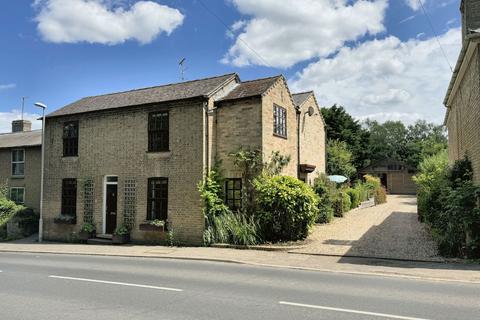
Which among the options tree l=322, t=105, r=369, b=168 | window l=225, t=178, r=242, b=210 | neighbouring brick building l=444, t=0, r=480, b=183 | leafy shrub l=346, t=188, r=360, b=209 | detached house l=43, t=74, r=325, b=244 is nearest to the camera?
neighbouring brick building l=444, t=0, r=480, b=183

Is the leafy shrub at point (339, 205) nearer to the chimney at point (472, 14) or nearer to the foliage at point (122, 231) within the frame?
the chimney at point (472, 14)

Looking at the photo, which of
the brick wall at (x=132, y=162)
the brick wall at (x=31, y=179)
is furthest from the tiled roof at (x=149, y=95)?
the brick wall at (x=31, y=179)

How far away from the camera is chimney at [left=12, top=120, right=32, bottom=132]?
31361 millimetres

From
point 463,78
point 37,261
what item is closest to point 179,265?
point 37,261

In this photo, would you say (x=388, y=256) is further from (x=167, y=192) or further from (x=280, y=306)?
(x=167, y=192)

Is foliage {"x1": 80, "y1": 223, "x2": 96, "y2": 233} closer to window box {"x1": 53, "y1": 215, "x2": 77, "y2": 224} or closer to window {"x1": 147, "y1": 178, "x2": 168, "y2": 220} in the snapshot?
window box {"x1": 53, "y1": 215, "x2": 77, "y2": 224}

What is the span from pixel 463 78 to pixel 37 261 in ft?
54.1

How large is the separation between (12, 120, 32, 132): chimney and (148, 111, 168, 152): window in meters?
18.4

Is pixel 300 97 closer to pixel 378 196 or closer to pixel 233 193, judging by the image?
pixel 233 193

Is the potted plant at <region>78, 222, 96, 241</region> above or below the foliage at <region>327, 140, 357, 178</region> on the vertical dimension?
below

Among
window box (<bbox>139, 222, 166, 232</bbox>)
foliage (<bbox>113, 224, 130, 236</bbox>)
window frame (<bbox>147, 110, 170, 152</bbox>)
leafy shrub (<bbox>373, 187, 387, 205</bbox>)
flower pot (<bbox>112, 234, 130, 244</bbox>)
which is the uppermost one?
window frame (<bbox>147, 110, 170, 152</bbox>)

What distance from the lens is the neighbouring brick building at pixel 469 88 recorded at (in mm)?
11820

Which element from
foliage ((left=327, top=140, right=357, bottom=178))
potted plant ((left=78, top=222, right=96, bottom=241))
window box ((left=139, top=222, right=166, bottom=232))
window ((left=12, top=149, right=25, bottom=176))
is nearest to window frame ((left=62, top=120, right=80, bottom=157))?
potted plant ((left=78, top=222, right=96, bottom=241))

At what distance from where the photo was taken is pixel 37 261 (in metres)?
13.3
